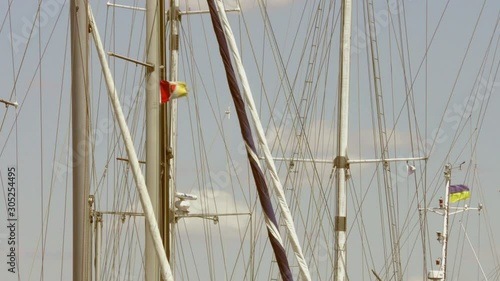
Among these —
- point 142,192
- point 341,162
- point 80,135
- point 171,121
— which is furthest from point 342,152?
point 142,192

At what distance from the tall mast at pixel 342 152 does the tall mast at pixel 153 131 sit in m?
14.8

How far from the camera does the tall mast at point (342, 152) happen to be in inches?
1674

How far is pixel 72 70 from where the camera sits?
2655 centimetres

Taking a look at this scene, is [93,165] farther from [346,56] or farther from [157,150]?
[346,56]

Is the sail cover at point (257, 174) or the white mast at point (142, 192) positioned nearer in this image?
the sail cover at point (257, 174)

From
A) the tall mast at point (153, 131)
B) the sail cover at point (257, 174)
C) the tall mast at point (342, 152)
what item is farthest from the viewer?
the tall mast at point (342, 152)

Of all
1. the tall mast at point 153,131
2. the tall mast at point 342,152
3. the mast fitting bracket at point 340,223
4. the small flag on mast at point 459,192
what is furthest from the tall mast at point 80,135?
the small flag on mast at point 459,192

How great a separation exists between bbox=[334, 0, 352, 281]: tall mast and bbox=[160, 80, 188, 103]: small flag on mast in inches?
509

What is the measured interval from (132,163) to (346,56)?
64.6ft

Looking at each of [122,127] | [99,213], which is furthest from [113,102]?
[99,213]

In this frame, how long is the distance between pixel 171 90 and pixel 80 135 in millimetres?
4256

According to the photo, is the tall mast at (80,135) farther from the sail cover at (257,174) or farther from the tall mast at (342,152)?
the tall mast at (342,152)

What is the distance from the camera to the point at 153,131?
27.8 meters

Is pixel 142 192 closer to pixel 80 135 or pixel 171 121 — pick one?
pixel 80 135
